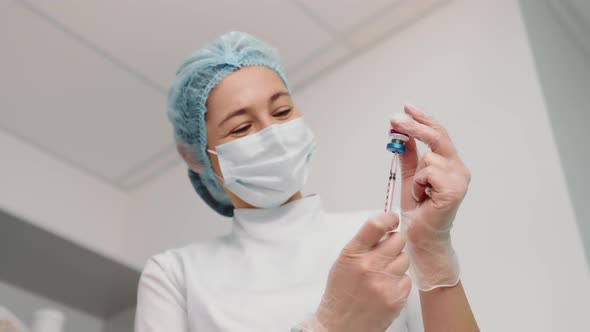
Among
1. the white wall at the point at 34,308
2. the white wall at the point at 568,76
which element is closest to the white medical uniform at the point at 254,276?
the white wall at the point at 568,76

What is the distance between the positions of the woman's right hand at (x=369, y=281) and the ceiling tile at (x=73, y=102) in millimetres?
1552

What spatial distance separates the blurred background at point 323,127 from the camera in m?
1.72

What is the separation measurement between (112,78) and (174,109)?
938 millimetres

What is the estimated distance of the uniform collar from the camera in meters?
1.42

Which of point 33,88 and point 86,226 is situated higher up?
point 33,88

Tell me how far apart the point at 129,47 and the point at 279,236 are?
1151mm

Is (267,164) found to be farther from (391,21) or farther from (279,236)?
(391,21)

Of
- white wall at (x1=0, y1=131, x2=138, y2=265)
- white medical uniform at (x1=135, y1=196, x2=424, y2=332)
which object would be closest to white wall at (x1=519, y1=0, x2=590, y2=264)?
white medical uniform at (x1=135, y1=196, x2=424, y2=332)

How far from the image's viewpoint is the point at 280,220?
4.70ft

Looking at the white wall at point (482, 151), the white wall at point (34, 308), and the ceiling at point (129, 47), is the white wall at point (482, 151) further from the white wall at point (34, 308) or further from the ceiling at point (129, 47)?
the white wall at point (34, 308)

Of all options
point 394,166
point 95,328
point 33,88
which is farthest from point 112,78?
point 394,166

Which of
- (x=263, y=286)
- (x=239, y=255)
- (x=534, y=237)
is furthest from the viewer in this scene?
(x=534, y=237)

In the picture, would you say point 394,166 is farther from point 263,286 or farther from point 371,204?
point 371,204

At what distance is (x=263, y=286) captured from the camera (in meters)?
1.32
